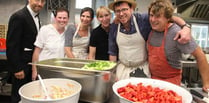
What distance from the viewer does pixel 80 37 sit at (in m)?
1.69

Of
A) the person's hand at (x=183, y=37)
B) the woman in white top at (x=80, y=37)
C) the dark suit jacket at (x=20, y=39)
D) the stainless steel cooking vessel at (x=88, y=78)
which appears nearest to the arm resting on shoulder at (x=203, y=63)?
the person's hand at (x=183, y=37)

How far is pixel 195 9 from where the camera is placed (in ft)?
7.76

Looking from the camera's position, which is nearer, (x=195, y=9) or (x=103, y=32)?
(x=103, y=32)

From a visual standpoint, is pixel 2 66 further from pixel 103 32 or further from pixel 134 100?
pixel 134 100

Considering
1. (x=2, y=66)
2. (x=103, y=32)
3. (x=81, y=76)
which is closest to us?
(x=81, y=76)

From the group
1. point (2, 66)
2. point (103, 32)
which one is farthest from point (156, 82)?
point (2, 66)

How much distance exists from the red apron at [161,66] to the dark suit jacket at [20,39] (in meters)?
1.04

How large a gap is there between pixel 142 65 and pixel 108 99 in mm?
454

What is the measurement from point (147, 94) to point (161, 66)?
1.32ft

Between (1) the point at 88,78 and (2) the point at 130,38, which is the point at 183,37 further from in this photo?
(1) the point at 88,78

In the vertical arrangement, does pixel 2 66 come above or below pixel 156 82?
below

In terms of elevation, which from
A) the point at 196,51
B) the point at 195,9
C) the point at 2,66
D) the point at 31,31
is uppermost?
the point at 195,9

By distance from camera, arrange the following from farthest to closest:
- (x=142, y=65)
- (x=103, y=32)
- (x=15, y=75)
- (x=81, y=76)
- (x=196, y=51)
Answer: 1. (x=103, y=32)
2. (x=15, y=75)
3. (x=142, y=65)
4. (x=196, y=51)
5. (x=81, y=76)

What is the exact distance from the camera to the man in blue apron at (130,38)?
116 centimetres
